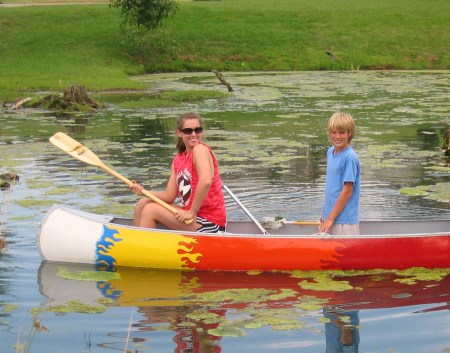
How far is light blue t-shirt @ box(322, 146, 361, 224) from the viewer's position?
27.3ft

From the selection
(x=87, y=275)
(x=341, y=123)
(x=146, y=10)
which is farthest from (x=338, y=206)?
(x=146, y=10)

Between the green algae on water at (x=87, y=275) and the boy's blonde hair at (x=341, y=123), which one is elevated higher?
the boy's blonde hair at (x=341, y=123)

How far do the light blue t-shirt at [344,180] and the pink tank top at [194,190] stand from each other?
913 mm

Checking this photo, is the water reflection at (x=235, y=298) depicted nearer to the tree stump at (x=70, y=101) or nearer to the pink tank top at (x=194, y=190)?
the pink tank top at (x=194, y=190)

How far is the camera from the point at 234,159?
1465cm

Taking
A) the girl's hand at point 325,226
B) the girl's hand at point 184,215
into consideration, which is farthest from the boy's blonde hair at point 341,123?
the girl's hand at point 184,215

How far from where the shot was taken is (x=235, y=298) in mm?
7738

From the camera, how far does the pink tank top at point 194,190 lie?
8562 millimetres

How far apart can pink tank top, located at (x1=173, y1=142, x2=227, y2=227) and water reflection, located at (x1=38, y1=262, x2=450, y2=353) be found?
0.51m

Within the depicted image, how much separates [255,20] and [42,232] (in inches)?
1264

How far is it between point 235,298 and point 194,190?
3.94ft

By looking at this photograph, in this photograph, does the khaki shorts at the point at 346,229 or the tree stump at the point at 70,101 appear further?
the tree stump at the point at 70,101

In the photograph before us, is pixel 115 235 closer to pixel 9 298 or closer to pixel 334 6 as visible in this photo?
pixel 9 298

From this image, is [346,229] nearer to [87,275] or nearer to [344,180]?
[344,180]
